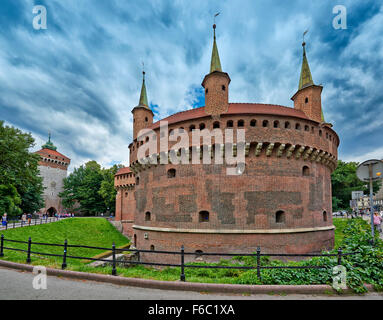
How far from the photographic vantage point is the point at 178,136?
1534 centimetres

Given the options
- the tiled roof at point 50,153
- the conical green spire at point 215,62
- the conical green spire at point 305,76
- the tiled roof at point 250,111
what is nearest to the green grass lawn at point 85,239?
the tiled roof at point 250,111

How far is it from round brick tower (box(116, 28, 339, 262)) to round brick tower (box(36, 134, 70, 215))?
151 ft

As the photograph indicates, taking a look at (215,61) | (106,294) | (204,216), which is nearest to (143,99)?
(215,61)

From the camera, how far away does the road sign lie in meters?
6.40

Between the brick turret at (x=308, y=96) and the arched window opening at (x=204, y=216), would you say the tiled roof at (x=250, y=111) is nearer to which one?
the brick turret at (x=308, y=96)

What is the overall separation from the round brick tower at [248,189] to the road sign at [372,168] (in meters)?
7.18

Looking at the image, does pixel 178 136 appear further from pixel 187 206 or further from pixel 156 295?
pixel 156 295

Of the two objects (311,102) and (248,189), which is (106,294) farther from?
(311,102)

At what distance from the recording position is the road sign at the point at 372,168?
6400mm

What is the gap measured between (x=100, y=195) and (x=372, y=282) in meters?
50.8

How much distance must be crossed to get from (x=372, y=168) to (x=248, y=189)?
779 cm

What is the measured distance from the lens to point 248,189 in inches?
550

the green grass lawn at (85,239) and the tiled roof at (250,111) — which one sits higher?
the tiled roof at (250,111)

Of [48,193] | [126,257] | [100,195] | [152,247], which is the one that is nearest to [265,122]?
[152,247]
